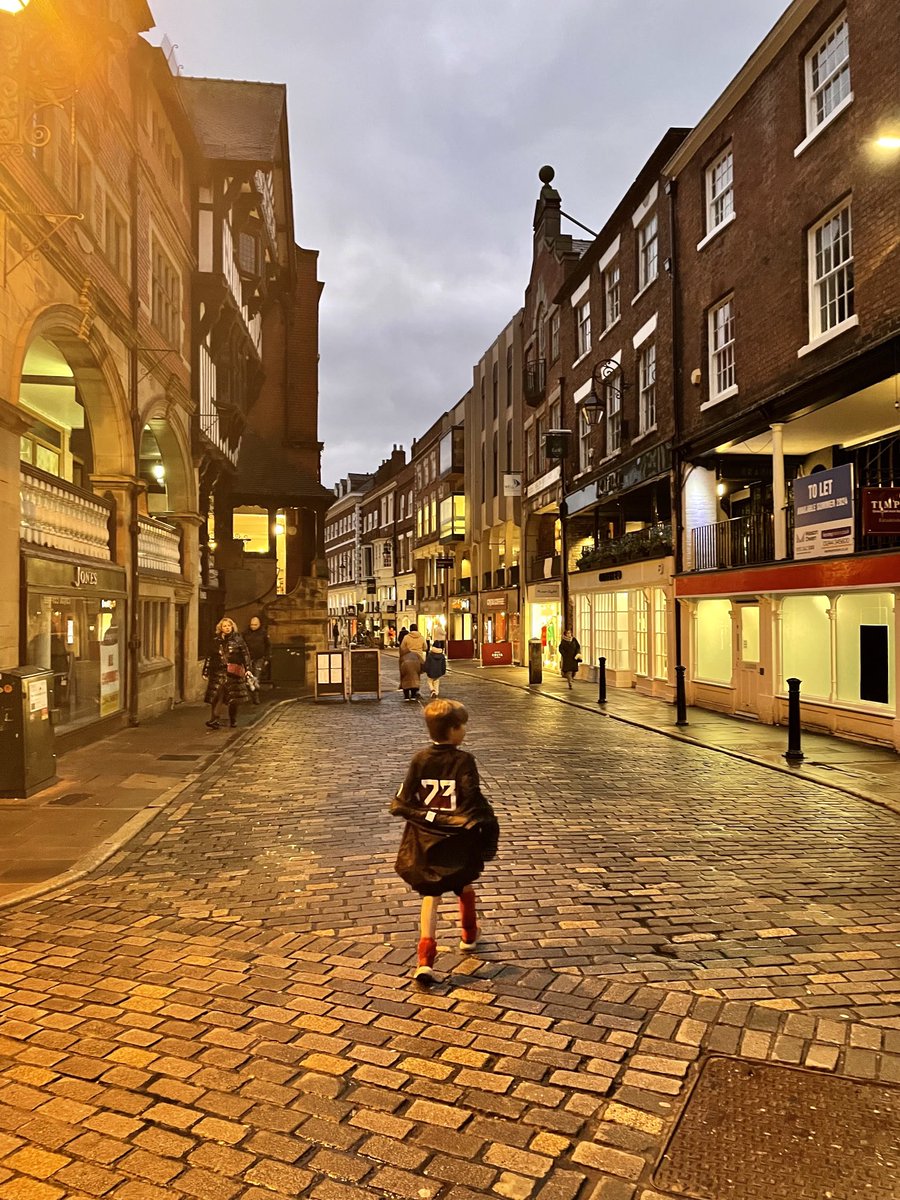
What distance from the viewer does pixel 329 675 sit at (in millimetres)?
20594

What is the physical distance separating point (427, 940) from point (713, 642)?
15.7 m

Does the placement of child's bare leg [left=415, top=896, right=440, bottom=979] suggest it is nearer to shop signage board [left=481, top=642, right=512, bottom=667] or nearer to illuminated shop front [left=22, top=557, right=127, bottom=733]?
illuminated shop front [left=22, top=557, right=127, bottom=733]

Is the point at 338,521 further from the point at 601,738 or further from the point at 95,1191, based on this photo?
the point at 95,1191

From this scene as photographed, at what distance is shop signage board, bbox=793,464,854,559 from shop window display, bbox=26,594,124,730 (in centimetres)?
1176

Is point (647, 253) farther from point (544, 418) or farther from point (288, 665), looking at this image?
point (288, 665)

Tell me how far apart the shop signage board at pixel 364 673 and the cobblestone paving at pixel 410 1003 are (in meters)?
12.7

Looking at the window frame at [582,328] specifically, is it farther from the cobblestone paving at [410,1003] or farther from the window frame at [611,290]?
the cobblestone paving at [410,1003]

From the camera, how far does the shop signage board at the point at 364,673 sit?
2078 cm

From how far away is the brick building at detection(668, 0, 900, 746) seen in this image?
12.5m

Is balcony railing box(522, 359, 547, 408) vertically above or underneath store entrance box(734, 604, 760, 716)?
above

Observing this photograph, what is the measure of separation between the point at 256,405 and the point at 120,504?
18.9 metres

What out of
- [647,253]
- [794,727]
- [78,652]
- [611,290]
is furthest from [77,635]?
[611,290]

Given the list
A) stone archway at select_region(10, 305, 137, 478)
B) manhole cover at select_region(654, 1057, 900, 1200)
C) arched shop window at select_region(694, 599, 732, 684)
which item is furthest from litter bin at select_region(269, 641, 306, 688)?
manhole cover at select_region(654, 1057, 900, 1200)

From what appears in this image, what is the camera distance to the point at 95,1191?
108 inches
